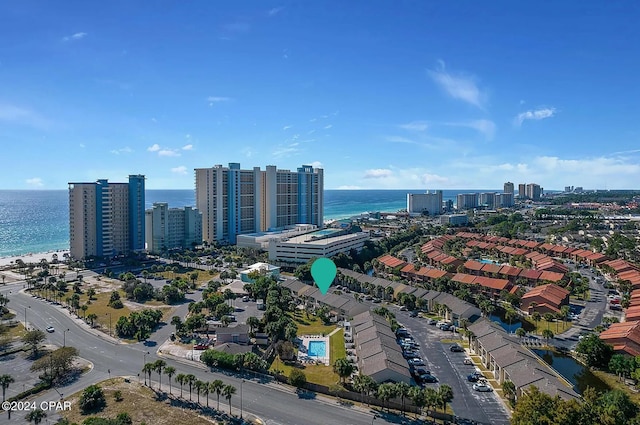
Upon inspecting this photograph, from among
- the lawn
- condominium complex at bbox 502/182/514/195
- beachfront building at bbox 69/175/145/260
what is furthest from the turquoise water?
condominium complex at bbox 502/182/514/195

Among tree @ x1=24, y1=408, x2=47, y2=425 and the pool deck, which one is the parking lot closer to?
the pool deck

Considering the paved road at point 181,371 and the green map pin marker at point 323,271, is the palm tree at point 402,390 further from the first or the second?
the green map pin marker at point 323,271

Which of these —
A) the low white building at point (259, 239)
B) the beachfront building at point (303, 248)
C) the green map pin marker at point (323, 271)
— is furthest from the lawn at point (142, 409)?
the low white building at point (259, 239)

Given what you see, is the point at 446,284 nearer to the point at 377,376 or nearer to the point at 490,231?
the point at 377,376

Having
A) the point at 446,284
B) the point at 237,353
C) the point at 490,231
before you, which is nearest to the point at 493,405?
the point at 237,353

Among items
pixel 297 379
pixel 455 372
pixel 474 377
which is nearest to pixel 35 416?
pixel 297 379

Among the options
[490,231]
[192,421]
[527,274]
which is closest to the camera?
[192,421]

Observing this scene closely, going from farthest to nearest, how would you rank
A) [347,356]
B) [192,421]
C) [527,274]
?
[527,274] → [347,356] → [192,421]

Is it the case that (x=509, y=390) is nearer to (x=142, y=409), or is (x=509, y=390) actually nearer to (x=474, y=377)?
(x=474, y=377)
